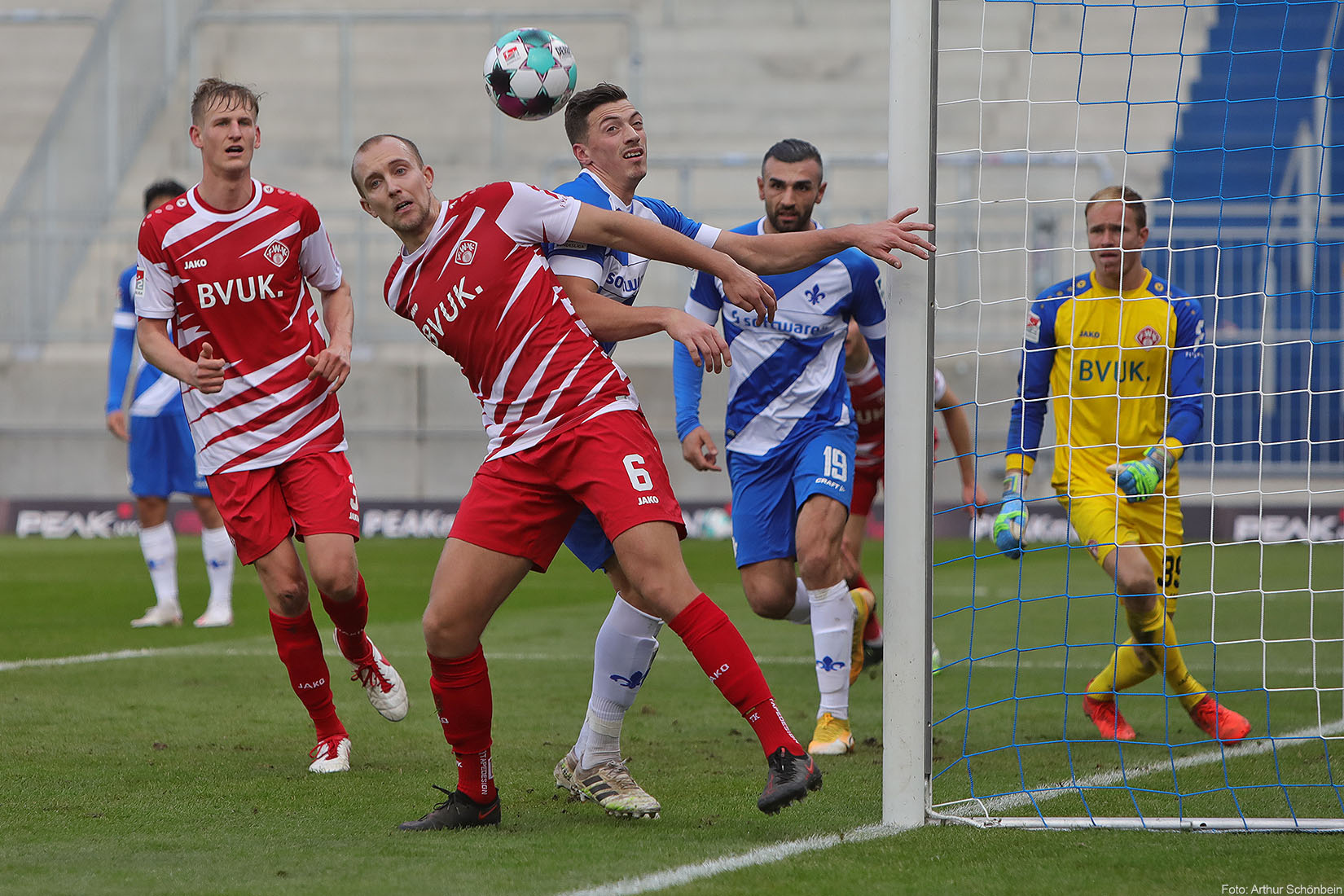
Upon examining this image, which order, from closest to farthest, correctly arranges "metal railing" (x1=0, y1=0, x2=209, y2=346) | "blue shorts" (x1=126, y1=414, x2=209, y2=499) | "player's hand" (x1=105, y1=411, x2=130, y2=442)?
"player's hand" (x1=105, y1=411, x2=130, y2=442)
"blue shorts" (x1=126, y1=414, x2=209, y2=499)
"metal railing" (x1=0, y1=0, x2=209, y2=346)

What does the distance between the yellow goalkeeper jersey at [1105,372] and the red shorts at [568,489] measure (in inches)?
90.4

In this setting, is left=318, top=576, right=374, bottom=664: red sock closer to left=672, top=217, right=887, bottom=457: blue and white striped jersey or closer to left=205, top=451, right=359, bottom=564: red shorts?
left=205, top=451, right=359, bottom=564: red shorts

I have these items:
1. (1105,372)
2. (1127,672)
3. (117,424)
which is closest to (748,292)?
(1105,372)

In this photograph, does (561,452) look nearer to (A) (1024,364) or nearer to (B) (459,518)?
(B) (459,518)

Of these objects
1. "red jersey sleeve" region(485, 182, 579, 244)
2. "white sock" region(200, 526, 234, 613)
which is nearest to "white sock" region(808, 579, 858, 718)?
"red jersey sleeve" region(485, 182, 579, 244)

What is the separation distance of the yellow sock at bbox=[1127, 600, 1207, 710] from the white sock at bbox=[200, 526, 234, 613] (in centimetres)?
569

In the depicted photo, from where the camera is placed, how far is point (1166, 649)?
612cm

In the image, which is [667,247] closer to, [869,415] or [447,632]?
[447,632]

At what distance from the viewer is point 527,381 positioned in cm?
439

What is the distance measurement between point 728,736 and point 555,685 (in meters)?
1.55

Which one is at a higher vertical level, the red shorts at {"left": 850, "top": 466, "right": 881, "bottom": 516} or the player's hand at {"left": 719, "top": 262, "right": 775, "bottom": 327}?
the player's hand at {"left": 719, "top": 262, "right": 775, "bottom": 327}

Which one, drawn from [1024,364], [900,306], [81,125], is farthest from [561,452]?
[81,125]

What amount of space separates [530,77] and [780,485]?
212 cm

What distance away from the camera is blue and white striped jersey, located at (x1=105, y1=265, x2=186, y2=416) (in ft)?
30.0
